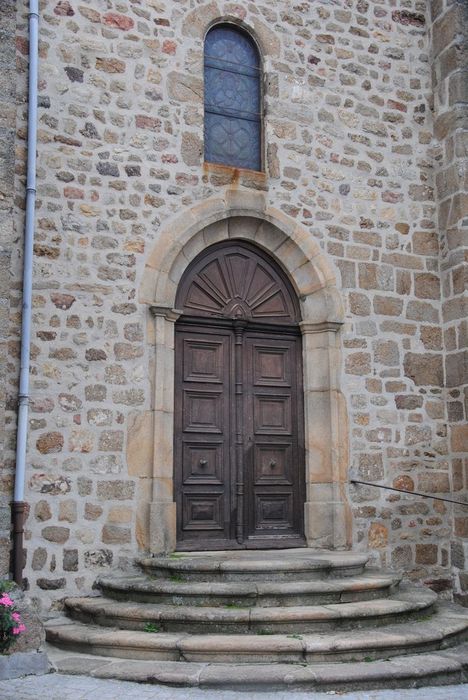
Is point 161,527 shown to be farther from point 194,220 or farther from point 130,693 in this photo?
point 194,220

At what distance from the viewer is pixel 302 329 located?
824cm

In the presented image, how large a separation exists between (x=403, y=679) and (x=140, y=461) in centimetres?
287

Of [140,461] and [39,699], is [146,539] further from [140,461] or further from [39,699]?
[39,699]

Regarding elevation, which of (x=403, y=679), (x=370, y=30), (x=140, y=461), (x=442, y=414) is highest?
(x=370, y=30)

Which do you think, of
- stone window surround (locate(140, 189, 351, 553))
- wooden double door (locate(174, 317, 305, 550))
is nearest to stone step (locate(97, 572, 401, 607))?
stone window surround (locate(140, 189, 351, 553))

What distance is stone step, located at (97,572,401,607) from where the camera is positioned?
6129 mm

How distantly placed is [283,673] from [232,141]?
5.12 metres

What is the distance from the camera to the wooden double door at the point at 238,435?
7621mm

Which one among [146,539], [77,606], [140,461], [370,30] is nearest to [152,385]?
[140,461]

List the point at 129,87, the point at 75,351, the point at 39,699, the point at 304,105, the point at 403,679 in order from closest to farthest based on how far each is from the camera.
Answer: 1. the point at 39,699
2. the point at 403,679
3. the point at 75,351
4. the point at 129,87
5. the point at 304,105

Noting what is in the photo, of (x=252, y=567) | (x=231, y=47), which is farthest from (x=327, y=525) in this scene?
(x=231, y=47)

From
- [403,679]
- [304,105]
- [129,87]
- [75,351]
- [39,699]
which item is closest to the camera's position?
[39,699]

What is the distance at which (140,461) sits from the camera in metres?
7.14

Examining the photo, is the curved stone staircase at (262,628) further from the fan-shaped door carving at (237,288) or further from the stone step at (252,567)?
the fan-shaped door carving at (237,288)
